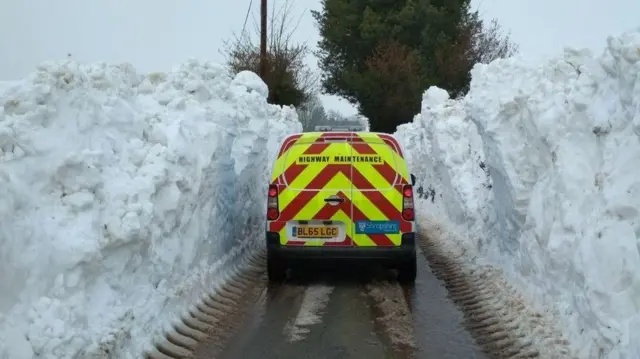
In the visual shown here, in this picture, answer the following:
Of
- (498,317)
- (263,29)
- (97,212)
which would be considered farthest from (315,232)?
(263,29)

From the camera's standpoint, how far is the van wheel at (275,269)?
8.71 meters

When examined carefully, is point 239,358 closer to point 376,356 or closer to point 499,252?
point 376,356

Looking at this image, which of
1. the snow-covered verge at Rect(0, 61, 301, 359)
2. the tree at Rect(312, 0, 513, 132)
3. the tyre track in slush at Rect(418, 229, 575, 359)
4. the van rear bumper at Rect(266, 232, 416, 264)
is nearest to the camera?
the snow-covered verge at Rect(0, 61, 301, 359)

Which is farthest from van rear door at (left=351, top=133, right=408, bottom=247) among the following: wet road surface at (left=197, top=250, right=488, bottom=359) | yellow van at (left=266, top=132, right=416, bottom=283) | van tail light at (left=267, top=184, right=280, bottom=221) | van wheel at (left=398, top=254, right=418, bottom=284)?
van tail light at (left=267, top=184, right=280, bottom=221)

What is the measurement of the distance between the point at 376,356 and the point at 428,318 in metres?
1.46

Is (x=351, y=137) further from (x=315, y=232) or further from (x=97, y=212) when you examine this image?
(x=97, y=212)

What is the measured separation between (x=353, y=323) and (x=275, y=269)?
2059mm

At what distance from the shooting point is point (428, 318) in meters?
7.27

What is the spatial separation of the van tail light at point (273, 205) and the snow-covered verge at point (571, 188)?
2.92m

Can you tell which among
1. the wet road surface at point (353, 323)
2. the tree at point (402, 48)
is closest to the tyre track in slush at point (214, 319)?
the wet road surface at point (353, 323)

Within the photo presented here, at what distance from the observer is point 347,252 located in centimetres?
845

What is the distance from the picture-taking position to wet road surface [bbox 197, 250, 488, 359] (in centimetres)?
613

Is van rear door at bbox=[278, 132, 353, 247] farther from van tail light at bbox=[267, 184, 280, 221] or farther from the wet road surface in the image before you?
the wet road surface

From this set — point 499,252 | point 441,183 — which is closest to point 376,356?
point 499,252
